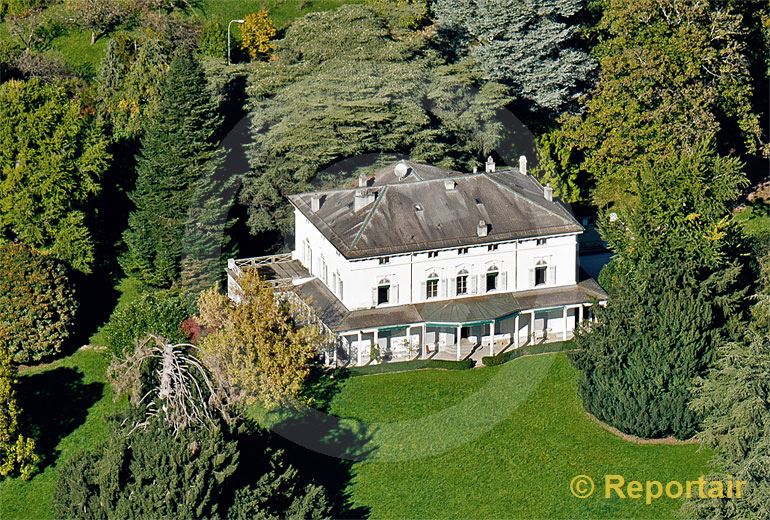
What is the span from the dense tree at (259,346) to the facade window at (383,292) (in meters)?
4.58

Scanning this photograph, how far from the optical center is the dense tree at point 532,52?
90812 mm

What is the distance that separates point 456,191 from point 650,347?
13632mm

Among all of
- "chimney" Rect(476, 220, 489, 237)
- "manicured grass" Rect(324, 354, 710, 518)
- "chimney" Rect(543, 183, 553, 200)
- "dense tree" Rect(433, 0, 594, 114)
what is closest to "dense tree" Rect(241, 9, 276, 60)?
"dense tree" Rect(433, 0, 594, 114)

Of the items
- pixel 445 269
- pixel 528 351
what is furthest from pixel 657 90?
pixel 528 351

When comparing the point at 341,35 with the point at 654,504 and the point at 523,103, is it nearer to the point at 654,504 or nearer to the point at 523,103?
the point at 523,103

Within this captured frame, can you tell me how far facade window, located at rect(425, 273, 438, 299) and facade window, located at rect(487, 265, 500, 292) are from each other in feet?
8.47

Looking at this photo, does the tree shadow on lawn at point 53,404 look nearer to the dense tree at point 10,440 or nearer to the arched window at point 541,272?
the dense tree at point 10,440

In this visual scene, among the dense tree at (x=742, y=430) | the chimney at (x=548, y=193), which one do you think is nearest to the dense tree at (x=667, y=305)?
the dense tree at (x=742, y=430)

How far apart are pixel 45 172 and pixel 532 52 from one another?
27.4m

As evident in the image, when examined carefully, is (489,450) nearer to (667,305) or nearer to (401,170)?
(667,305)

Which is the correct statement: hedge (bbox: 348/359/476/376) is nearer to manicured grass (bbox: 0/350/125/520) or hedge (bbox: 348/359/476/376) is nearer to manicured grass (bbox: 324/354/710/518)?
manicured grass (bbox: 324/354/710/518)

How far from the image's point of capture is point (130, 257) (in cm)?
8475

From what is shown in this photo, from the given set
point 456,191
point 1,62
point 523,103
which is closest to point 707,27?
point 523,103

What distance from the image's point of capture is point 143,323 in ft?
256
